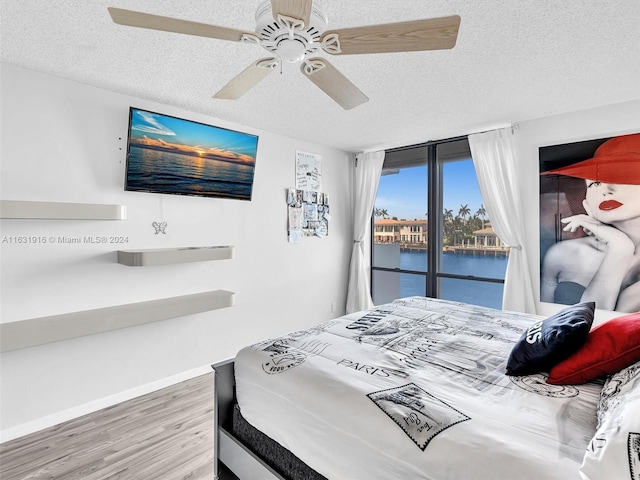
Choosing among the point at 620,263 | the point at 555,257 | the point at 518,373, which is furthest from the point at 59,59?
the point at 620,263

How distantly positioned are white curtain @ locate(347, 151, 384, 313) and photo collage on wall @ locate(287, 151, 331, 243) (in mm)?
487

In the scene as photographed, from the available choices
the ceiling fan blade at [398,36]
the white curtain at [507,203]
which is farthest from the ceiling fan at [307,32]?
the white curtain at [507,203]

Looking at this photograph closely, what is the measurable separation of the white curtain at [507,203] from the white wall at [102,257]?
7.22 feet

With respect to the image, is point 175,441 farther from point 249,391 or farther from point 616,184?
point 616,184

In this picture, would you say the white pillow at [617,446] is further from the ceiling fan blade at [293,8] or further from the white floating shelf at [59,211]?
the white floating shelf at [59,211]

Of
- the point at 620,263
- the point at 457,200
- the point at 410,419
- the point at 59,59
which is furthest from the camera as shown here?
the point at 457,200

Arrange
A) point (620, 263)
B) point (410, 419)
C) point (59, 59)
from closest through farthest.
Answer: point (410, 419) < point (59, 59) < point (620, 263)

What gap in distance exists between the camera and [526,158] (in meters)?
3.28

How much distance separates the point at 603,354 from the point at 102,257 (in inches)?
121

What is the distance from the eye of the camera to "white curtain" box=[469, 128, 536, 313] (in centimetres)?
324

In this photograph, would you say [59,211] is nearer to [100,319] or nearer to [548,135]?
[100,319]

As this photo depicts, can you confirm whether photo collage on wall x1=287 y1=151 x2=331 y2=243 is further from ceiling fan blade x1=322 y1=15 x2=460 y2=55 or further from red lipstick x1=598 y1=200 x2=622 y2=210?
red lipstick x1=598 y1=200 x2=622 y2=210

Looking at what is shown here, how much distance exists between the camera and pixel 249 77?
173cm

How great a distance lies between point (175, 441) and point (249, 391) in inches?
36.3
